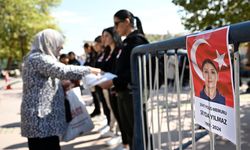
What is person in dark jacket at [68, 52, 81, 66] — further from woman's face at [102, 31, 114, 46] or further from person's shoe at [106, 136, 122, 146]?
woman's face at [102, 31, 114, 46]

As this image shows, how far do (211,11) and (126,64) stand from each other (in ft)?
40.5

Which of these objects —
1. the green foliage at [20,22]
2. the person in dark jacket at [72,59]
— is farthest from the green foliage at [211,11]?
the green foliage at [20,22]

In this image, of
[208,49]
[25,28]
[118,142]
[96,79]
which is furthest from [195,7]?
[25,28]

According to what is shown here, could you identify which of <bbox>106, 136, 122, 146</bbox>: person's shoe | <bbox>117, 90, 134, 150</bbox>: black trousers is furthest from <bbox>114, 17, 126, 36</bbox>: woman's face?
<bbox>106, 136, 122, 146</bbox>: person's shoe

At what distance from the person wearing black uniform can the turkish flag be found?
1613 mm

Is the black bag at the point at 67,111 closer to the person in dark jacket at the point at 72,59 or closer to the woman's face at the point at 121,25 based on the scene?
the woman's face at the point at 121,25

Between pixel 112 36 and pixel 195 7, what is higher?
pixel 195 7

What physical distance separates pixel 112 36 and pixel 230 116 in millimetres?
3134

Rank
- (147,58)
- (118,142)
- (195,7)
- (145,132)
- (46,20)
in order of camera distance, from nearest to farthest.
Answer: (147,58) < (145,132) < (118,142) < (195,7) < (46,20)

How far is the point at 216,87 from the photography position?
156 centimetres

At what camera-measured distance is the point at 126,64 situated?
3.38 m

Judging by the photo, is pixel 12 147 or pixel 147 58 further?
pixel 12 147

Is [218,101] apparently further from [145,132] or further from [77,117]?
[77,117]

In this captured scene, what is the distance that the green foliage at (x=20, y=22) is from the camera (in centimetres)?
3203
